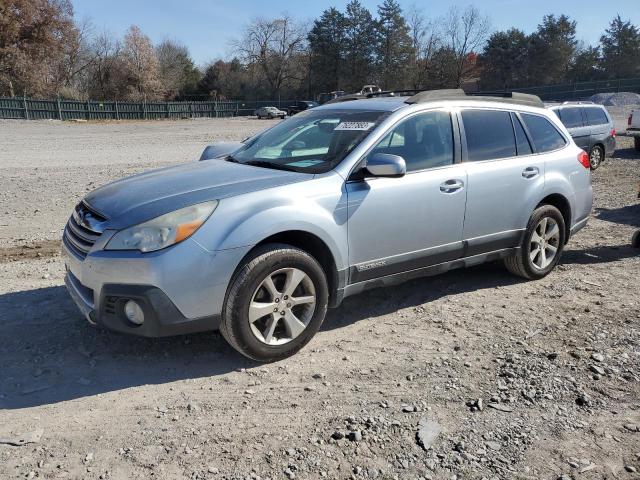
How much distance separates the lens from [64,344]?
13.4 ft

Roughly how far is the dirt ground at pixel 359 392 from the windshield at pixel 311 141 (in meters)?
1.36

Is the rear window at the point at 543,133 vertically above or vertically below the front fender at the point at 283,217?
above

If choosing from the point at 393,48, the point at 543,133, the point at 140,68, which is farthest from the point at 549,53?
the point at 543,133

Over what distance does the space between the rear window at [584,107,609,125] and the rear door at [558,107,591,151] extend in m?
0.24

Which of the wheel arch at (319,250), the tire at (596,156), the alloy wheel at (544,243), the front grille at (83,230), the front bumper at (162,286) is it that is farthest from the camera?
the tire at (596,156)

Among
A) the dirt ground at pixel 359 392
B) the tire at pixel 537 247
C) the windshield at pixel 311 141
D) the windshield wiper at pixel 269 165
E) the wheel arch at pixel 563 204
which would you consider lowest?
the dirt ground at pixel 359 392

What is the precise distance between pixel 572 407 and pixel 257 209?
231cm

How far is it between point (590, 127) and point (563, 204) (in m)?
11.1

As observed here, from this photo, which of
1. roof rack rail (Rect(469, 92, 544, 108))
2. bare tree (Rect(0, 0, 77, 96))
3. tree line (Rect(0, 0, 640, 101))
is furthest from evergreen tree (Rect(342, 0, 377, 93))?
roof rack rail (Rect(469, 92, 544, 108))

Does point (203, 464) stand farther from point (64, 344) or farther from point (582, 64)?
point (582, 64)

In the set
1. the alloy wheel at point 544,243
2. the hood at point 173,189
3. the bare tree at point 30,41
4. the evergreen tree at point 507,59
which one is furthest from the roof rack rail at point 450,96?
the evergreen tree at point 507,59

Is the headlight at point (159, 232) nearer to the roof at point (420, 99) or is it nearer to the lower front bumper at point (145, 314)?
the lower front bumper at point (145, 314)

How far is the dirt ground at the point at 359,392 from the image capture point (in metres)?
2.85

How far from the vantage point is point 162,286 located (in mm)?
3402
